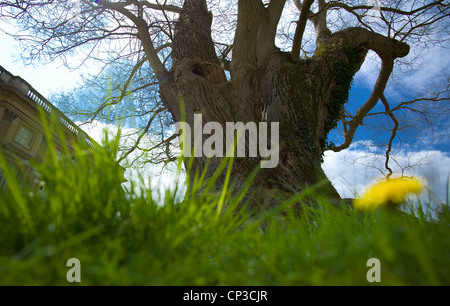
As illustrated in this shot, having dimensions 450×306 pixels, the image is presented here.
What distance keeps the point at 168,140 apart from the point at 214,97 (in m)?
3.38

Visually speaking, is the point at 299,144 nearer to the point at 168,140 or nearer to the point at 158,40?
the point at 168,140

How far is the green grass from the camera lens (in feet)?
1.98

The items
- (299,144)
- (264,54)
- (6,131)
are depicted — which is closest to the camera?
(299,144)

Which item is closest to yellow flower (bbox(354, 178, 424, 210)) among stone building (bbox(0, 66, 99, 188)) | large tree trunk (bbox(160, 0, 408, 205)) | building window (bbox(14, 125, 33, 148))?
large tree trunk (bbox(160, 0, 408, 205))

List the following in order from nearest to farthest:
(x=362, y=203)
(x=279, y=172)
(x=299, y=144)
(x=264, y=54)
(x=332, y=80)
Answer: (x=362, y=203)
(x=279, y=172)
(x=299, y=144)
(x=332, y=80)
(x=264, y=54)

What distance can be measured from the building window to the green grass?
15.2 meters

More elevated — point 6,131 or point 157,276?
point 6,131

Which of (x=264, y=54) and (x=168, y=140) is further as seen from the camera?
(x=168, y=140)

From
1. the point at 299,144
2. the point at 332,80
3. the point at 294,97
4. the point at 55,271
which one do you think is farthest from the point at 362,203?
the point at 332,80

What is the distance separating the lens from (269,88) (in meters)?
4.07

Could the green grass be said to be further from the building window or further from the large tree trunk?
the building window

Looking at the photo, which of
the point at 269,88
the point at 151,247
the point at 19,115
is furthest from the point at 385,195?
the point at 19,115

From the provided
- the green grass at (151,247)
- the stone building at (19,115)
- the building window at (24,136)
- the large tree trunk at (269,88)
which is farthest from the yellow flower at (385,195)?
the building window at (24,136)
